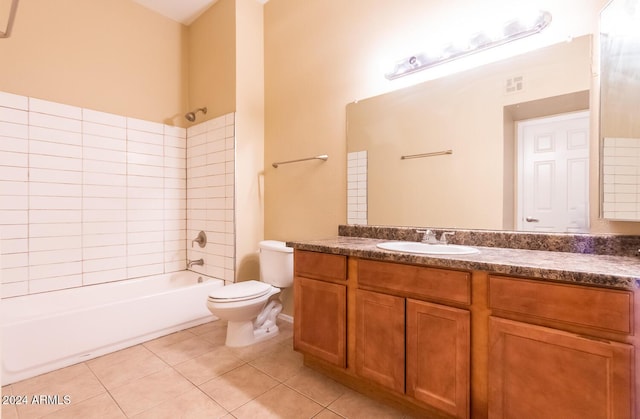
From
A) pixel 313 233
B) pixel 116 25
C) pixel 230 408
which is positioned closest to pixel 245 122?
pixel 313 233

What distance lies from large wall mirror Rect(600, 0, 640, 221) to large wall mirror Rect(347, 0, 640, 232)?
2cm

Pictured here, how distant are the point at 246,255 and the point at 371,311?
1.54 meters

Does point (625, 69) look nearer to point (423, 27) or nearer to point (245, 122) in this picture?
point (423, 27)

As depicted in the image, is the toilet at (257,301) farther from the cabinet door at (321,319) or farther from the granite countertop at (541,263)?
the granite countertop at (541,263)

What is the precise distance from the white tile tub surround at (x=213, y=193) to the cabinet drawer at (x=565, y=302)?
2108 millimetres

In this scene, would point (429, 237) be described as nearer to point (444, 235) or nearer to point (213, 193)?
point (444, 235)

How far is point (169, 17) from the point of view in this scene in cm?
308

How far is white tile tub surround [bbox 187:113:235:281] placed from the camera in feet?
8.96

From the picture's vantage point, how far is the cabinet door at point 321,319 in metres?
1.66

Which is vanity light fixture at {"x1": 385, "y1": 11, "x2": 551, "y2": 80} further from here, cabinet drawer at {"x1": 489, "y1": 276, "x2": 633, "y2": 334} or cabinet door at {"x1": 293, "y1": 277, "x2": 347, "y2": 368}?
cabinet door at {"x1": 293, "y1": 277, "x2": 347, "y2": 368}

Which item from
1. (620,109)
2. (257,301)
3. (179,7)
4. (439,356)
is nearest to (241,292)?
(257,301)

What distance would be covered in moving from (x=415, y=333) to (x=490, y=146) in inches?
41.4

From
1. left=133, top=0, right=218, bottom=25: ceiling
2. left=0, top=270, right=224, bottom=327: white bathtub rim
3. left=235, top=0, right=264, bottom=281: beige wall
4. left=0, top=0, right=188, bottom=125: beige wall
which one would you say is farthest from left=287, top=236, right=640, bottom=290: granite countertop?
left=133, top=0, right=218, bottom=25: ceiling

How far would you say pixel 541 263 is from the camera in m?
1.15
